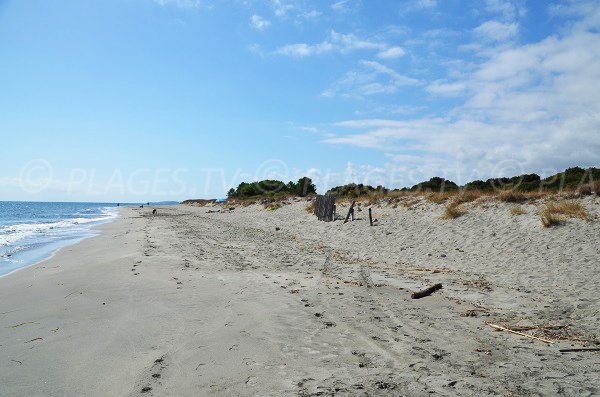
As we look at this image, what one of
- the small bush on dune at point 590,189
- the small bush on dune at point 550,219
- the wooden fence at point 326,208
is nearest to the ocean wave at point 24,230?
the wooden fence at point 326,208

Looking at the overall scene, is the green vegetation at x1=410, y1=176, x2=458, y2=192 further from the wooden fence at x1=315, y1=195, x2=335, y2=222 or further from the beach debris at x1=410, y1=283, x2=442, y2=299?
the beach debris at x1=410, y1=283, x2=442, y2=299

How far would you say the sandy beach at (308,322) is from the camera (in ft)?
12.2

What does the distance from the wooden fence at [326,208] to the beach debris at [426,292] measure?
622 inches

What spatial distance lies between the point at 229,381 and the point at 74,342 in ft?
7.92

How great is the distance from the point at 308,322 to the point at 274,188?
6358cm

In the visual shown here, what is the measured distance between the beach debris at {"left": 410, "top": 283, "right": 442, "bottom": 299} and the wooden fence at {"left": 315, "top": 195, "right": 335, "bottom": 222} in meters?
15.8

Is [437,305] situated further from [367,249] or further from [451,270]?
[367,249]

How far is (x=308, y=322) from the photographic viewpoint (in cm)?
559

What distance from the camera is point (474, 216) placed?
50.2 feet

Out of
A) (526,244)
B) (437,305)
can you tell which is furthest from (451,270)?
(437,305)

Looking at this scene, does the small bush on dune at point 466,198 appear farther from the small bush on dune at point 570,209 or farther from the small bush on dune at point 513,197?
the small bush on dune at point 570,209

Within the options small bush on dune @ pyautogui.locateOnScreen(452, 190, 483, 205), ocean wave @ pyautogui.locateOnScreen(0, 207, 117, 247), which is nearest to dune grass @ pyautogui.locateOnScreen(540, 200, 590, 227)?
small bush on dune @ pyautogui.locateOnScreen(452, 190, 483, 205)

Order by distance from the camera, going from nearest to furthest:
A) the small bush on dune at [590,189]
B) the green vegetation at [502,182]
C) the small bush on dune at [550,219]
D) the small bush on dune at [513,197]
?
1. the small bush on dune at [550,219]
2. the small bush on dune at [590,189]
3. the small bush on dune at [513,197]
4. the green vegetation at [502,182]

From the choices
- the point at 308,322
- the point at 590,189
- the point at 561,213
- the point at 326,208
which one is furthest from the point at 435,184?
the point at 308,322
